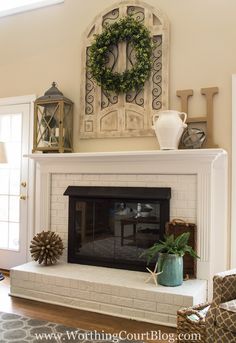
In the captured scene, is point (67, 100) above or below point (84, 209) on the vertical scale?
above

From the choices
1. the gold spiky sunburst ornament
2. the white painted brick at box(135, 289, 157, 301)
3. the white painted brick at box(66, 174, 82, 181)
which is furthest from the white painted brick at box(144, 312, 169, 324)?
the white painted brick at box(66, 174, 82, 181)

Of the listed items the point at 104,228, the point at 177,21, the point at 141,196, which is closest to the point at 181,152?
the point at 141,196

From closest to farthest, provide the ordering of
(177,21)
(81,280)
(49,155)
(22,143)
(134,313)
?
(134,313) < (81,280) < (177,21) < (49,155) < (22,143)

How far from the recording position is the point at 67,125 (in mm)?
3959

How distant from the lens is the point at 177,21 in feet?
11.7

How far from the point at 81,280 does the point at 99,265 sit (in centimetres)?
45

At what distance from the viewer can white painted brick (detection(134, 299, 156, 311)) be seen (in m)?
2.90

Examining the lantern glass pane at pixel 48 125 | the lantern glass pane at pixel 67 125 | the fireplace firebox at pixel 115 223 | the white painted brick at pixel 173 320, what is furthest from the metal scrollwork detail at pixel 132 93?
the white painted brick at pixel 173 320

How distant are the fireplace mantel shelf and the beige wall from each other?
0.88ft

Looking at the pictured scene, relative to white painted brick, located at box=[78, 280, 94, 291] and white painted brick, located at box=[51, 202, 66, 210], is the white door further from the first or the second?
white painted brick, located at box=[78, 280, 94, 291]

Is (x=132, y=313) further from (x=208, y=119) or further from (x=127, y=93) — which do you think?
(x=127, y=93)

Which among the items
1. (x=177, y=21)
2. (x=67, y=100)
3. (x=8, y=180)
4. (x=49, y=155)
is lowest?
(x=8, y=180)

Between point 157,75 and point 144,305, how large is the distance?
2.28 m

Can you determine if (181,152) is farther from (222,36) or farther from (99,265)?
(99,265)
